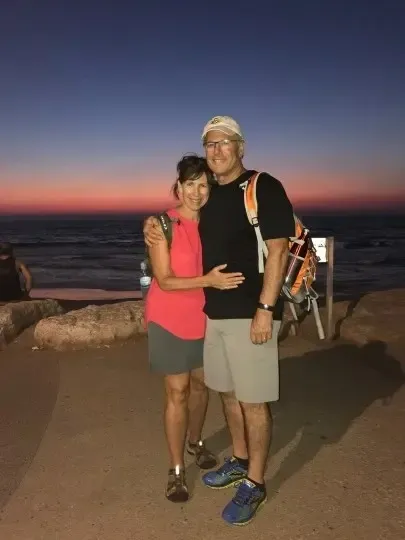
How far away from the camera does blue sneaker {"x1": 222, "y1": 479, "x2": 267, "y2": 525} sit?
2.84 m

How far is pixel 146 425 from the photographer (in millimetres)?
4160

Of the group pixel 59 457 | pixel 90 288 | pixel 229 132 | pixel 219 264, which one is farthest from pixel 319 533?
pixel 90 288

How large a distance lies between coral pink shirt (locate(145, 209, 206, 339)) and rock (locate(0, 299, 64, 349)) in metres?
4.00

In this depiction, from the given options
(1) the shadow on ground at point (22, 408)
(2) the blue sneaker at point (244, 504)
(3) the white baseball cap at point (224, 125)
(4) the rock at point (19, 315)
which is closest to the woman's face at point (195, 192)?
(3) the white baseball cap at point (224, 125)

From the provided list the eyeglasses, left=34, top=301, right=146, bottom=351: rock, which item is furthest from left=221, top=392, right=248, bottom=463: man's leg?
left=34, top=301, right=146, bottom=351: rock

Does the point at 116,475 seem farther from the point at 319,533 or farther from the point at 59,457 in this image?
the point at 319,533

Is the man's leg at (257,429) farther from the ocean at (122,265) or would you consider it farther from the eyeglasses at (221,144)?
the ocean at (122,265)

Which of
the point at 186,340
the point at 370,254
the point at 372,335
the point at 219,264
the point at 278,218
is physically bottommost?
the point at 370,254

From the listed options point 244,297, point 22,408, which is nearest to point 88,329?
point 22,408

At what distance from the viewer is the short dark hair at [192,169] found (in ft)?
9.67

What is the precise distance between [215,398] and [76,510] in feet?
6.59

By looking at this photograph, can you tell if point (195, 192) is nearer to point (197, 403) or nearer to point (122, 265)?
point (197, 403)

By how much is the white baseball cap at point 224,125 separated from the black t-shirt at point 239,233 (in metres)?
0.26

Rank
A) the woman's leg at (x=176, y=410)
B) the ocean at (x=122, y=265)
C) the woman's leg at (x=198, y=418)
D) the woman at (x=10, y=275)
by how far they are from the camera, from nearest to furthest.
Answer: the woman's leg at (x=176, y=410), the woman's leg at (x=198, y=418), the woman at (x=10, y=275), the ocean at (x=122, y=265)
